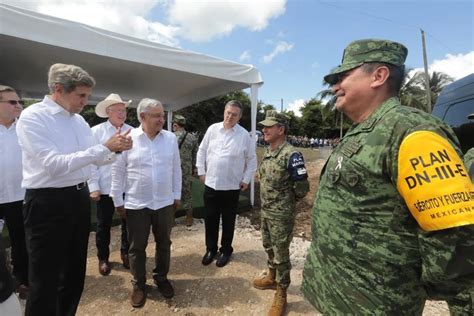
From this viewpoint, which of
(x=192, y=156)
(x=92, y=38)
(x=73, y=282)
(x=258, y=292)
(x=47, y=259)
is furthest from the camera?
(x=192, y=156)

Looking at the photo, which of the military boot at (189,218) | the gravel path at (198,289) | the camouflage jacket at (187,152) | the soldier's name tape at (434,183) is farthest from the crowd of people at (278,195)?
the military boot at (189,218)

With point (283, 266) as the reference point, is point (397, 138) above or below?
above

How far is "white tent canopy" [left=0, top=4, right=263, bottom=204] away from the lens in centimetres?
374

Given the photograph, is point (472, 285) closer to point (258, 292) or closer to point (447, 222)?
point (447, 222)

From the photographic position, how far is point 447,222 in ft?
2.89

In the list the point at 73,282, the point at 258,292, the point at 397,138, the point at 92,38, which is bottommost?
the point at 258,292

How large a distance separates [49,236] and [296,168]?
1953 millimetres

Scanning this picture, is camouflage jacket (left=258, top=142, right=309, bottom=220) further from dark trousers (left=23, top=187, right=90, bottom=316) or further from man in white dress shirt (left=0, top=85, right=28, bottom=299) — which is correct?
man in white dress shirt (left=0, top=85, right=28, bottom=299)

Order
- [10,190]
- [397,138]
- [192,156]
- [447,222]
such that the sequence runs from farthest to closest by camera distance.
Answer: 1. [192,156]
2. [10,190]
3. [397,138]
4. [447,222]

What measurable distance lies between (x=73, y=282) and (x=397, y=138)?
2467 millimetres

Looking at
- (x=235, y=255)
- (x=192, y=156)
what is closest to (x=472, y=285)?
(x=235, y=255)

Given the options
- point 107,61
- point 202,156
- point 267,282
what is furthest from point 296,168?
point 107,61

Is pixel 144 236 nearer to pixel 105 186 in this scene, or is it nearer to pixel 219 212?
pixel 105 186

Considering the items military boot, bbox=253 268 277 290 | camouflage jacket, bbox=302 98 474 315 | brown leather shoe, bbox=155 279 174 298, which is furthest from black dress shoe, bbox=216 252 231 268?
camouflage jacket, bbox=302 98 474 315
